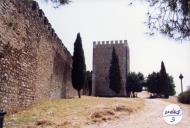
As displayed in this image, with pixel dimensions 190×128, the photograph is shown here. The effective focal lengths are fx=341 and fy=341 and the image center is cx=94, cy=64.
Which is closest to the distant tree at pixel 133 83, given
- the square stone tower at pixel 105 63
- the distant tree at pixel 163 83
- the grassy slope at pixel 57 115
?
the square stone tower at pixel 105 63

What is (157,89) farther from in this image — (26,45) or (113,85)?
(26,45)

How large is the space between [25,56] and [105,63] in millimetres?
35036

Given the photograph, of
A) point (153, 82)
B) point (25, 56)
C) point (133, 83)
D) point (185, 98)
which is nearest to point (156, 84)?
point (153, 82)

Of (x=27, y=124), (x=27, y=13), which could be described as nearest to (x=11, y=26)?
(x=27, y=13)

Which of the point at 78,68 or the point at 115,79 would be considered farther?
the point at 115,79

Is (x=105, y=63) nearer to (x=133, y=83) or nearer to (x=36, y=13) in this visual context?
(x=133, y=83)

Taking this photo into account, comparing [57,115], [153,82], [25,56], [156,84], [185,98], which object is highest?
Answer: [153,82]

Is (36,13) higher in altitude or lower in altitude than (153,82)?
higher

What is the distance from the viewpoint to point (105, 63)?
49.5 metres

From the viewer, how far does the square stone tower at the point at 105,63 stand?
48312 mm

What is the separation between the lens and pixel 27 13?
1476 cm

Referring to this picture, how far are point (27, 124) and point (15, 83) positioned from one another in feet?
8.29

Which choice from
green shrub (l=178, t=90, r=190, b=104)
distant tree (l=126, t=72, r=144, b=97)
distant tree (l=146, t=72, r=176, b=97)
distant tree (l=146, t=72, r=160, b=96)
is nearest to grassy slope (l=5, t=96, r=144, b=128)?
green shrub (l=178, t=90, r=190, b=104)

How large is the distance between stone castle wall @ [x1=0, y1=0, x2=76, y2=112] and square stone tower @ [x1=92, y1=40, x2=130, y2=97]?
27.2 meters
